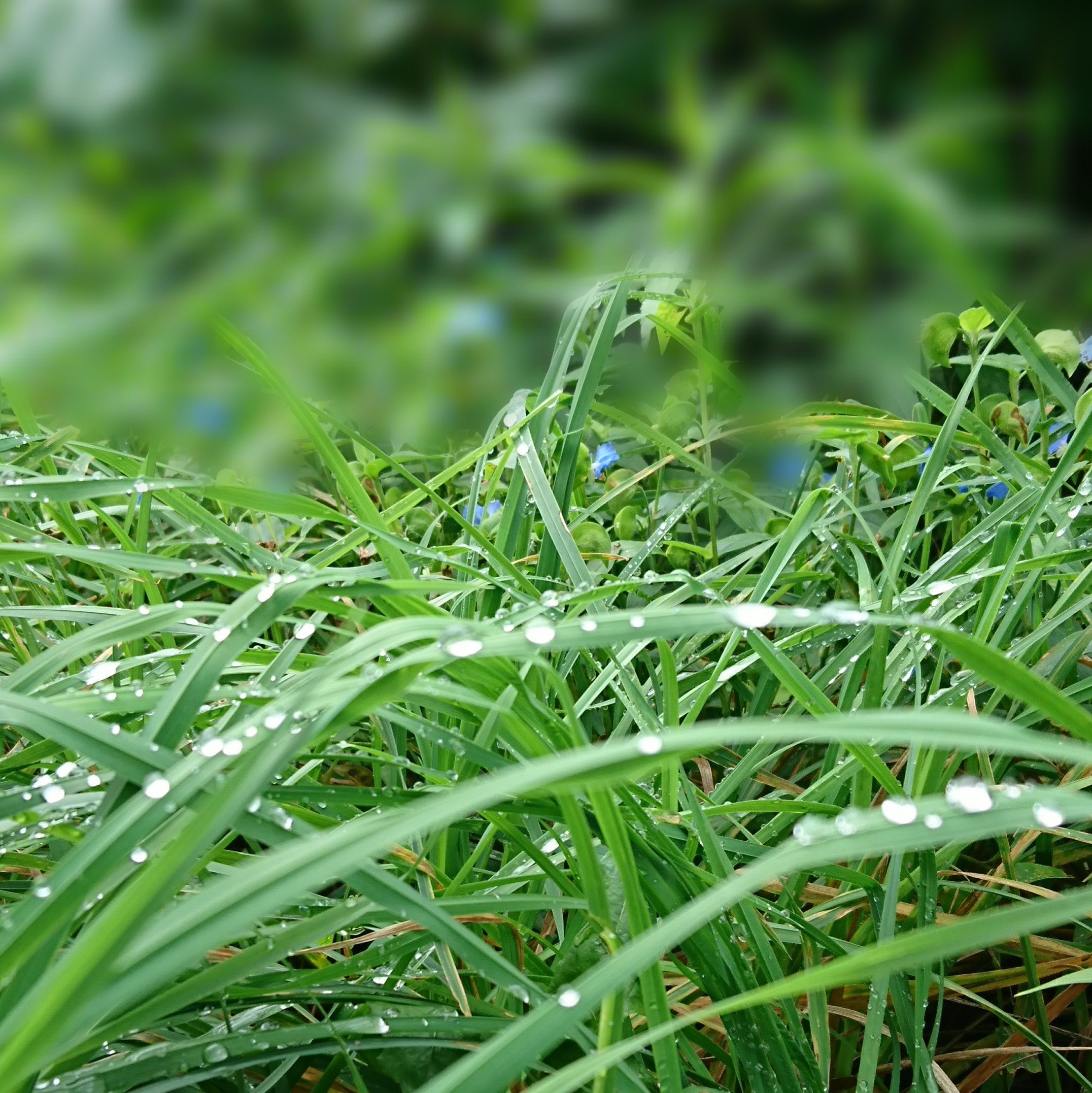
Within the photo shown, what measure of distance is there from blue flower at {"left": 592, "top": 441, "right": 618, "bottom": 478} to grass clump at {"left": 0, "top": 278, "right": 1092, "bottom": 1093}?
259 mm

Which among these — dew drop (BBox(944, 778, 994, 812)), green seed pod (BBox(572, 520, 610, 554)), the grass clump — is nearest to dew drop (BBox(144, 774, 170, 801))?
the grass clump

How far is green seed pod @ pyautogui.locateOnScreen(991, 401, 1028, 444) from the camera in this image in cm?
112

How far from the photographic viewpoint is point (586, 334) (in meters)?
1.40

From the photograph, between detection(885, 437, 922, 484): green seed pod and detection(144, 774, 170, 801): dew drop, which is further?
detection(885, 437, 922, 484): green seed pod

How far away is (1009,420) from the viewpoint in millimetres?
1118

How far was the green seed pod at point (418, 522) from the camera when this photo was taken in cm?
131

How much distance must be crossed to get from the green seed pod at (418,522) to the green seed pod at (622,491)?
0.24 m

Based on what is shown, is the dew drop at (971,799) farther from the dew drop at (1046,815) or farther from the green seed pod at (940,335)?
the green seed pod at (940,335)

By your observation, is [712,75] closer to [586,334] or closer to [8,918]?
[8,918]

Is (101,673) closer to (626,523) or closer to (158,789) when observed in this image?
(158,789)

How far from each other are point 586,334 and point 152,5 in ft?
2.84

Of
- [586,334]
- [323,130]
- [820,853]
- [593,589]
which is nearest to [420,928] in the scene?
[593,589]

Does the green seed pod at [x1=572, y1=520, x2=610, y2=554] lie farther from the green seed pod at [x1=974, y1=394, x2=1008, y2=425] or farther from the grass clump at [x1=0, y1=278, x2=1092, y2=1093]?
the green seed pod at [x1=974, y1=394, x2=1008, y2=425]

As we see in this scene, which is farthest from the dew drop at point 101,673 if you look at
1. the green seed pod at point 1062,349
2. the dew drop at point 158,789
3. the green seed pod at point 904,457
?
the green seed pod at point 1062,349
